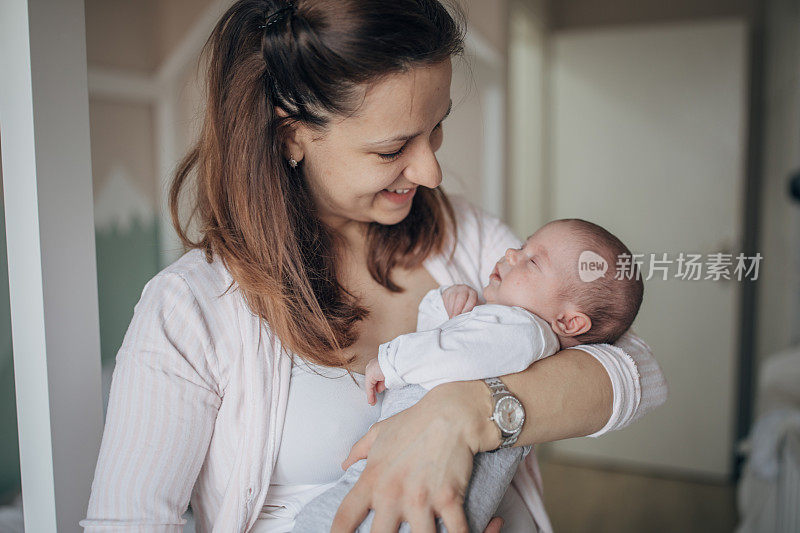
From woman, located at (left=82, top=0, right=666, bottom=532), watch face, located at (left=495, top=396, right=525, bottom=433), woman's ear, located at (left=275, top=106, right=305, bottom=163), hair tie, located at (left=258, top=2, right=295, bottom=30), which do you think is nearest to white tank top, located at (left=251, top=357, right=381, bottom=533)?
woman, located at (left=82, top=0, right=666, bottom=532)

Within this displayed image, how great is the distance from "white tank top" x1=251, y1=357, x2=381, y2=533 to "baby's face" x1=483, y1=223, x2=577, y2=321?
0.29m

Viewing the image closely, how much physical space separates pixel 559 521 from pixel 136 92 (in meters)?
2.61

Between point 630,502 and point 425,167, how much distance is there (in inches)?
115

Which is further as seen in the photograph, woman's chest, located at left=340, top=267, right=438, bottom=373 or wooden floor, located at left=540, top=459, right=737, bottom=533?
wooden floor, located at left=540, top=459, right=737, bottom=533

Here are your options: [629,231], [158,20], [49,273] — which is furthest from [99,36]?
[629,231]

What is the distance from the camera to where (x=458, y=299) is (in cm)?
106

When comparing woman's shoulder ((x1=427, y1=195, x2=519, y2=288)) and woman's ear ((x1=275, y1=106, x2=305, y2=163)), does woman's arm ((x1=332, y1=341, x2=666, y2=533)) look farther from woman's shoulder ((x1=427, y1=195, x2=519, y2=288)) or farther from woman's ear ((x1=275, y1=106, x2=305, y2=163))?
woman's ear ((x1=275, y1=106, x2=305, y2=163))

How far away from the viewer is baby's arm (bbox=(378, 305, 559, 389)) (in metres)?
0.88

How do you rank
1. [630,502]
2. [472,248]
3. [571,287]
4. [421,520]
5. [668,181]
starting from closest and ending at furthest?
[421,520] < [571,287] < [472,248] < [630,502] < [668,181]

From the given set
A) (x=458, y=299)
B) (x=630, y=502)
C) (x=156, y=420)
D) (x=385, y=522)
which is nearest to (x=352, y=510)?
(x=385, y=522)

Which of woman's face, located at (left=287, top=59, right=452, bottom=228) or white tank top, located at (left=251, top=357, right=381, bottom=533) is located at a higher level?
woman's face, located at (left=287, top=59, right=452, bottom=228)

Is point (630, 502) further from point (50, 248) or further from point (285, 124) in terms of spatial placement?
point (50, 248)

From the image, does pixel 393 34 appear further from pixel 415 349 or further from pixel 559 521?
pixel 559 521

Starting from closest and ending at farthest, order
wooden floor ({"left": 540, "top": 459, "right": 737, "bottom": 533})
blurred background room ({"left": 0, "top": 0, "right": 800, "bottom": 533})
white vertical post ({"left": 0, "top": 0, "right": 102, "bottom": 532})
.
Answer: white vertical post ({"left": 0, "top": 0, "right": 102, "bottom": 532}) → blurred background room ({"left": 0, "top": 0, "right": 800, "bottom": 533}) → wooden floor ({"left": 540, "top": 459, "right": 737, "bottom": 533})
